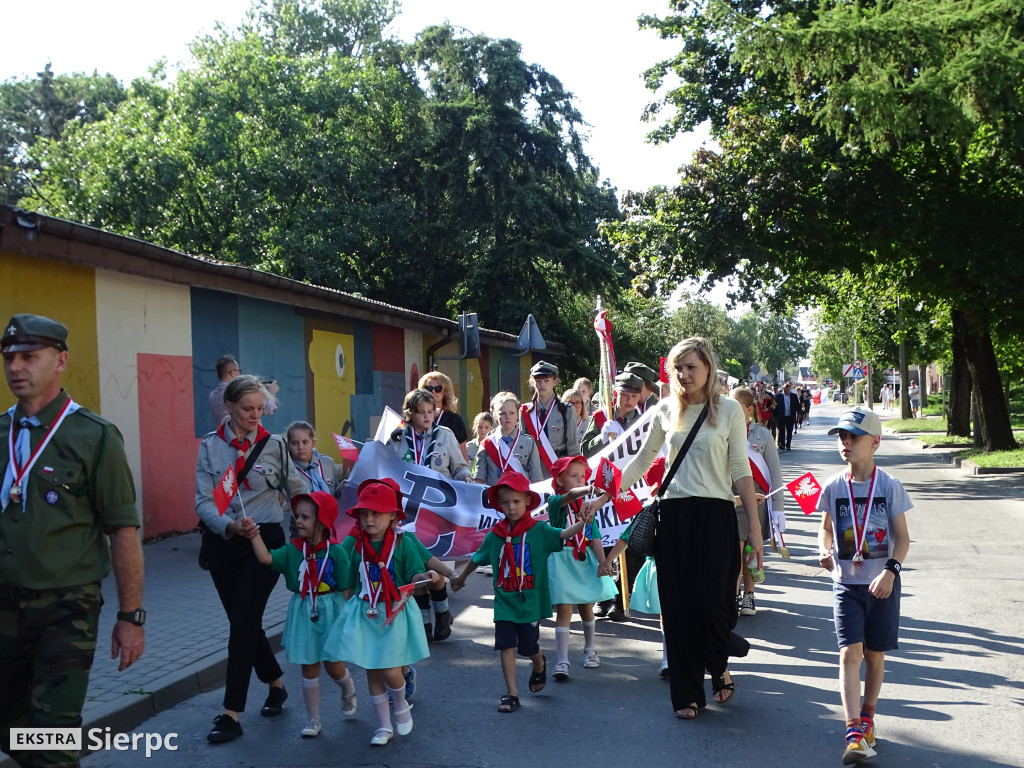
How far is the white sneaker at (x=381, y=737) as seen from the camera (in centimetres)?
525

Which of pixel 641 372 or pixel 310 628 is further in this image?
pixel 641 372

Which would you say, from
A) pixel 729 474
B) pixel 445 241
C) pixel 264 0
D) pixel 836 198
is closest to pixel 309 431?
pixel 729 474

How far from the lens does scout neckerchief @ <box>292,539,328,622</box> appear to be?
5453 mm

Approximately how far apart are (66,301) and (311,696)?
6.56 metres

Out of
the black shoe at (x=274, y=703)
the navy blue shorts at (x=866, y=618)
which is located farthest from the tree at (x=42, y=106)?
the navy blue shorts at (x=866, y=618)

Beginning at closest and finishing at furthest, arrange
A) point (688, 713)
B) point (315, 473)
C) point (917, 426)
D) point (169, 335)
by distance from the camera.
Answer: point (688, 713) → point (315, 473) → point (169, 335) → point (917, 426)

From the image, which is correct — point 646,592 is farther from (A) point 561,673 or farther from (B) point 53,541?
(B) point 53,541

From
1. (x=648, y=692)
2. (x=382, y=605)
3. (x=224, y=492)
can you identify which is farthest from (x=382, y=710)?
(x=648, y=692)

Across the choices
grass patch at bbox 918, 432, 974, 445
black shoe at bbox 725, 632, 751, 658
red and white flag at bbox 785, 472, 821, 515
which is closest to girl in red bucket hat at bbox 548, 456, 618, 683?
black shoe at bbox 725, 632, 751, 658

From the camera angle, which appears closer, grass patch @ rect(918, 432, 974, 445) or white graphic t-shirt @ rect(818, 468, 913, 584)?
white graphic t-shirt @ rect(818, 468, 913, 584)

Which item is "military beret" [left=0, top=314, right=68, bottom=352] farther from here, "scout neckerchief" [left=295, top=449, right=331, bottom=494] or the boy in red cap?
the boy in red cap

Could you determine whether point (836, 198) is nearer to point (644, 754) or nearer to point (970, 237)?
point (970, 237)

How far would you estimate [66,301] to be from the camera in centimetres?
1049

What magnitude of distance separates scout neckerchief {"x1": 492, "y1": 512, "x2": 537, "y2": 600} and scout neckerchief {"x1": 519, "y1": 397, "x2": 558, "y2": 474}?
2772 mm
